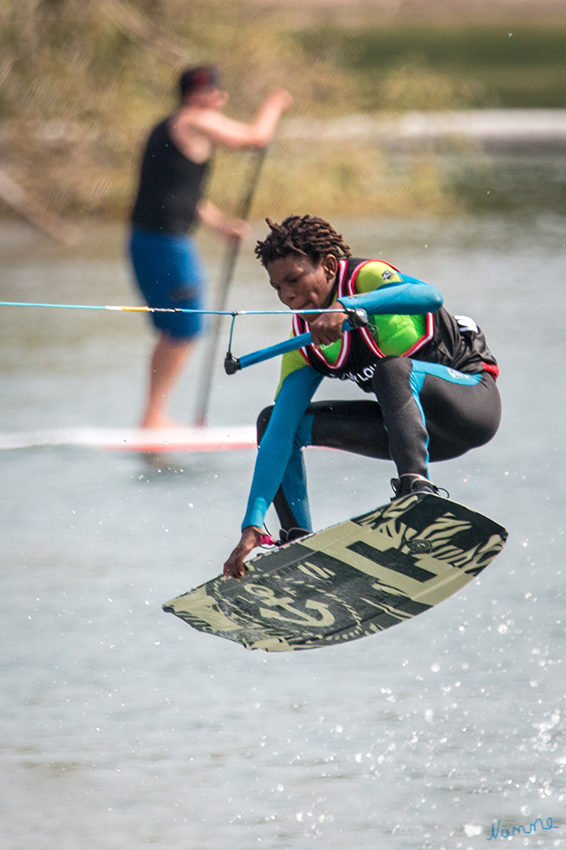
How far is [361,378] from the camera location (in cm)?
389

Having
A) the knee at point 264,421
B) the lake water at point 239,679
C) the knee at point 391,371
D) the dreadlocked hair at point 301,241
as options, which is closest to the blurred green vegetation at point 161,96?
the lake water at point 239,679

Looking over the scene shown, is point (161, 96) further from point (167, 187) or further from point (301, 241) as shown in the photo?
point (301, 241)

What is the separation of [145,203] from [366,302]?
3.32 meters

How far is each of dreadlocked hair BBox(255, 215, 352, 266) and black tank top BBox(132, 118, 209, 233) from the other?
291 cm

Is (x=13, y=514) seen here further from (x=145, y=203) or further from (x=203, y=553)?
(x=145, y=203)

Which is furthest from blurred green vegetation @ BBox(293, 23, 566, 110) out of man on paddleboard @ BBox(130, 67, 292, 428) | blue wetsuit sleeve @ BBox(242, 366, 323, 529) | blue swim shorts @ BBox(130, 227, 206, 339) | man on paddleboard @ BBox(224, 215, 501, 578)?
blue wetsuit sleeve @ BBox(242, 366, 323, 529)

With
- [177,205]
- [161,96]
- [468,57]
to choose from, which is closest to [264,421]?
[177,205]

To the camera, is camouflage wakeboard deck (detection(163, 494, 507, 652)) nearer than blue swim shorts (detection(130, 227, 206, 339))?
Yes

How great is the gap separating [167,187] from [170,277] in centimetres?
45

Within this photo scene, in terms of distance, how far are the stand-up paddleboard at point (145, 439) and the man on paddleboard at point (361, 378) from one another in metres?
2.72

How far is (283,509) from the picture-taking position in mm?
3959

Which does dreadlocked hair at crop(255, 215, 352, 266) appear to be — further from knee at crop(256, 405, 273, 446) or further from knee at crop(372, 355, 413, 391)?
knee at crop(256, 405, 273, 446)

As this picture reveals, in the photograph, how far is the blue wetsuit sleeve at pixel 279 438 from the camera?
371 centimetres

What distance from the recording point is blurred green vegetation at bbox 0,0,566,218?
42.7ft
